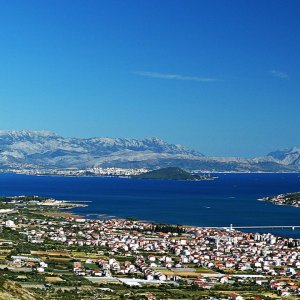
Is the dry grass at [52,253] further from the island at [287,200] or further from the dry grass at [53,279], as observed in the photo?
the island at [287,200]

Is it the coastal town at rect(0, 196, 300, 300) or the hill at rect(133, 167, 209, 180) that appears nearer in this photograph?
the coastal town at rect(0, 196, 300, 300)

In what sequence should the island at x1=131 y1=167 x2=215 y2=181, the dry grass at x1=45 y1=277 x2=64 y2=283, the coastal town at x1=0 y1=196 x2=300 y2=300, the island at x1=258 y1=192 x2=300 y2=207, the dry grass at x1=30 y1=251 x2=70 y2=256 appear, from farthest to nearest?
the island at x1=131 y1=167 x2=215 y2=181 → the island at x1=258 y1=192 x2=300 y2=207 → the dry grass at x1=30 y1=251 x2=70 y2=256 → the dry grass at x1=45 y1=277 x2=64 y2=283 → the coastal town at x1=0 y1=196 x2=300 y2=300

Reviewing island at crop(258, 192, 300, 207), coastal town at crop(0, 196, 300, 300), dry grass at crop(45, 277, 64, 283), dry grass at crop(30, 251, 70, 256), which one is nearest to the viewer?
coastal town at crop(0, 196, 300, 300)

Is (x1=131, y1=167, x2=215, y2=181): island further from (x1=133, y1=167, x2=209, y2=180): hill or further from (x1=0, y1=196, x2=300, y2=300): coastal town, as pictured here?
(x1=0, y1=196, x2=300, y2=300): coastal town

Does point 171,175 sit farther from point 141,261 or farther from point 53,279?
point 53,279

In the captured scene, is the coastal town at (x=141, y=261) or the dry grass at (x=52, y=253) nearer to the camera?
the coastal town at (x=141, y=261)

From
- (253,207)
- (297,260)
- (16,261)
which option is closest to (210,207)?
(253,207)

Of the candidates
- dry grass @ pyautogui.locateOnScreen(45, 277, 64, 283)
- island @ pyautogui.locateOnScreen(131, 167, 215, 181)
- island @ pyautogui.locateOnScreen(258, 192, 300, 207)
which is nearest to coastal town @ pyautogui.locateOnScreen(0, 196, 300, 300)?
dry grass @ pyautogui.locateOnScreen(45, 277, 64, 283)

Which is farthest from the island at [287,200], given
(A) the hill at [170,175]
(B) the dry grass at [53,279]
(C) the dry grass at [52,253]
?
(A) the hill at [170,175]

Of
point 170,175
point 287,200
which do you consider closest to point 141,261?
point 287,200
